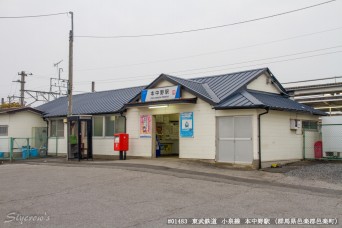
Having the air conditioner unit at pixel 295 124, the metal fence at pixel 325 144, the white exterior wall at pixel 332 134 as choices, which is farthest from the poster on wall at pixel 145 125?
the white exterior wall at pixel 332 134

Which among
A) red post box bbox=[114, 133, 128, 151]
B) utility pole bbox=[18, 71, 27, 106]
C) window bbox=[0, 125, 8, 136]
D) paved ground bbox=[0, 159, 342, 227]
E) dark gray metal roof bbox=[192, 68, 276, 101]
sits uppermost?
utility pole bbox=[18, 71, 27, 106]

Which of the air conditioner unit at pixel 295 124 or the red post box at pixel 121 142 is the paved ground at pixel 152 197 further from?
the air conditioner unit at pixel 295 124

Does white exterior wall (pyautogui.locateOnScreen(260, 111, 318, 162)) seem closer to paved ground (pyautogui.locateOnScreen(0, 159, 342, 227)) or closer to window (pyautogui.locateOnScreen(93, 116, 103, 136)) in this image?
paved ground (pyautogui.locateOnScreen(0, 159, 342, 227))

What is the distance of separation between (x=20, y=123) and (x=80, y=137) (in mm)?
7829

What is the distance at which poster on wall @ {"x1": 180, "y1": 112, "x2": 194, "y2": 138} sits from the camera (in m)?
17.3

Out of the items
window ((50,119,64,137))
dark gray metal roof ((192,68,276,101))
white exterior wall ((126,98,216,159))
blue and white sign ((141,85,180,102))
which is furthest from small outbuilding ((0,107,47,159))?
dark gray metal roof ((192,68,276,101))

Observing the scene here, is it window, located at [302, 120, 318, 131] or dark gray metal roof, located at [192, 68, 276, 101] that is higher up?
dark gray metal roof, located at [192, 68, 276, 101]

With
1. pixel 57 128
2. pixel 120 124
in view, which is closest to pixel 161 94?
pixel 120 124

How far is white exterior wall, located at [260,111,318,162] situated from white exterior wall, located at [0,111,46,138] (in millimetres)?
→ 17626

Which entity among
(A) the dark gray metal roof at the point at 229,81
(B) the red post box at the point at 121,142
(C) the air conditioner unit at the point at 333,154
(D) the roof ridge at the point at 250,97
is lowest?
(C) the air conditioner unit at the point at 333,154

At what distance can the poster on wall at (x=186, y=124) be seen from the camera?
1734cm

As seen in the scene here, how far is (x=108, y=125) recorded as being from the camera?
21.7 m

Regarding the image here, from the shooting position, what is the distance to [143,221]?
7203 mm

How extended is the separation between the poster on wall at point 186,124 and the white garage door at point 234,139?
1.47 meters
